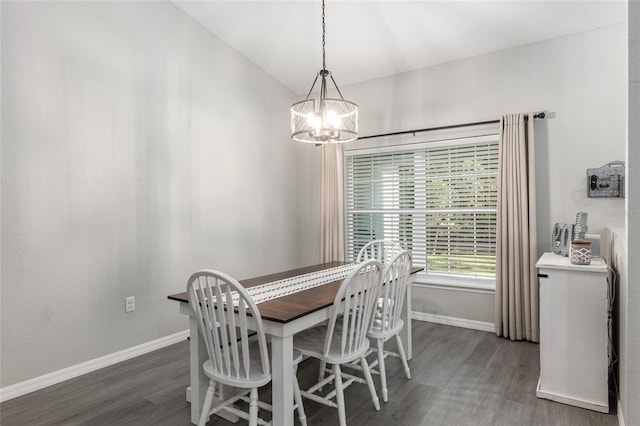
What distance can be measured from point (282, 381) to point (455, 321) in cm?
268

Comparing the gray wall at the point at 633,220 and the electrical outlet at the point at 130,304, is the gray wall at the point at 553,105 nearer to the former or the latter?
the gray wall at the point at 633,220

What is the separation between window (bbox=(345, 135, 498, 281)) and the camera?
384cm

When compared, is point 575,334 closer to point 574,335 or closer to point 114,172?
point 574,335


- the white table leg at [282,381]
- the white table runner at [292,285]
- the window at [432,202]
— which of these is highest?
the window at [432,202]

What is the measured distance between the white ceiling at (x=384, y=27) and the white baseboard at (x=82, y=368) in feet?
10.1

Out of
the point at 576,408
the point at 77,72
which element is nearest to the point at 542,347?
the point at 576,408

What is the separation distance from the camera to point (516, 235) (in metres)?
3.46

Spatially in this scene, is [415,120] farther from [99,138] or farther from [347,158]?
[99,138]

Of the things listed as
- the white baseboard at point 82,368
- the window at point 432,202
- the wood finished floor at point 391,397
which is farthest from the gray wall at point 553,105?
the white baseboard at point 82,368

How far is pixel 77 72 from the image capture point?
2.83 meters

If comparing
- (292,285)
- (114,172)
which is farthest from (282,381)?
(114,172)

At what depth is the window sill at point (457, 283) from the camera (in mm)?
3795

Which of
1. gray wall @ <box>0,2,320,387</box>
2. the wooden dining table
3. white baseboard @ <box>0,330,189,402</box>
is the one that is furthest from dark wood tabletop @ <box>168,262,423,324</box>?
white baseboard @ <box>0,330,189,402</box>

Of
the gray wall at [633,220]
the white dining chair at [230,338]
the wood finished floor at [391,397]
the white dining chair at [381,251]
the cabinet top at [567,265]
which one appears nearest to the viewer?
the gray wall at [633,220]
